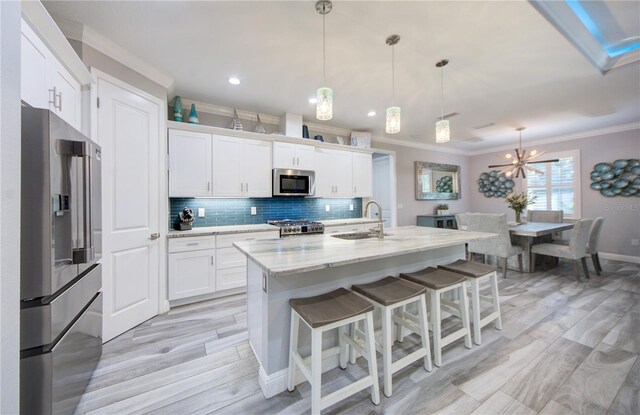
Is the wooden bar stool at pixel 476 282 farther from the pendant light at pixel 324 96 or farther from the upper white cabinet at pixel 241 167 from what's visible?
the upper white cabinet at pixel 241 167

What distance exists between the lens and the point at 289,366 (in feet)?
5.19

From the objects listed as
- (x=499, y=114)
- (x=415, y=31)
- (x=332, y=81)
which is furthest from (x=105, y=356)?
(x=499, y=114)

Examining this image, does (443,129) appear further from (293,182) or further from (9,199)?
(9,199)

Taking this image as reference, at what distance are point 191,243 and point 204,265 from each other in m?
0.31

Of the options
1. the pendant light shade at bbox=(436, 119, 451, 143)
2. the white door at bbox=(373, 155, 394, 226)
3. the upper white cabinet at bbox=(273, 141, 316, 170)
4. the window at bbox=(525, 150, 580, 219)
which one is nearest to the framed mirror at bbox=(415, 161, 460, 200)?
the white door at bbox=(373, 155, 394, 226)

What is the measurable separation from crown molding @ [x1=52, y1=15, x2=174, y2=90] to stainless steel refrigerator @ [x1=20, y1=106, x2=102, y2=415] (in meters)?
1.23

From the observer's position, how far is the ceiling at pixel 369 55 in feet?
5.98

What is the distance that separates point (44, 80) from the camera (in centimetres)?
149

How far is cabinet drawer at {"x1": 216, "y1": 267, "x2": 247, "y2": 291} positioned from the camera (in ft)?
10.0

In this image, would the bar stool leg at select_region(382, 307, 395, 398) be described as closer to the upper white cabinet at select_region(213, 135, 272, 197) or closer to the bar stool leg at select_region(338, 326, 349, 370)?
the bar stool leg at select_region(338, 326, 349, 370)

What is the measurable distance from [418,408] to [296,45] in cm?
288

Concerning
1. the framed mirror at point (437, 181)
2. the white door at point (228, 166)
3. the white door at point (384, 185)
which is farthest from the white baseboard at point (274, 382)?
the framed mirror at point (437, 181)

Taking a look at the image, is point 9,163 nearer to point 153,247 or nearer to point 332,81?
point 153,247

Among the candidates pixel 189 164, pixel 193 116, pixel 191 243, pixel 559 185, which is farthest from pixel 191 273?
pixel 559 185
